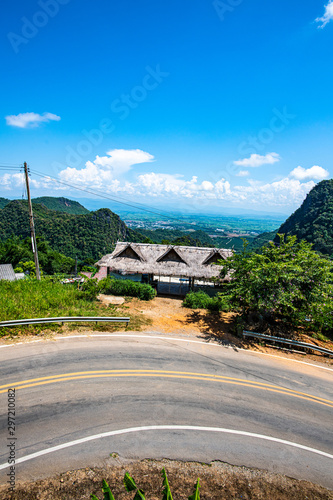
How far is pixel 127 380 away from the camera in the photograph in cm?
1041

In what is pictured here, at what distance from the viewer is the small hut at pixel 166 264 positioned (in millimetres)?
24438

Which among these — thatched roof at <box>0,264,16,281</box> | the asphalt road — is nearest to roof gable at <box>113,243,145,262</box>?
the asphalt road

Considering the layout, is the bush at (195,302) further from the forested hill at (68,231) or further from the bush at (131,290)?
the forested hill at (68,231)

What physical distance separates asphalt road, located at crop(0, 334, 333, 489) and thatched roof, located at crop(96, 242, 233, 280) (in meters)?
11.3

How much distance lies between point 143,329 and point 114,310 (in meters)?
3.54

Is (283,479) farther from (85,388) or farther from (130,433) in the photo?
(85,388)

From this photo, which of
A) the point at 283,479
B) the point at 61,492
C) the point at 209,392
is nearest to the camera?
the point at 61,492

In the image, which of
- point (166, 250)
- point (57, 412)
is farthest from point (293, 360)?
point (166, 250)

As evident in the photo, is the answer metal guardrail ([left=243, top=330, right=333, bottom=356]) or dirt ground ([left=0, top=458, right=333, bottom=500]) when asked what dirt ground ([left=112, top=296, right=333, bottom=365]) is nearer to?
metal guardrail ([left=243, top=330, right=333, bottom=356])

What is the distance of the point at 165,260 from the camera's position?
25.6m

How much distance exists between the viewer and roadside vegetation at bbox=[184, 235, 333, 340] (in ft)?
48.1

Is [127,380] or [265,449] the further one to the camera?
[127,380]

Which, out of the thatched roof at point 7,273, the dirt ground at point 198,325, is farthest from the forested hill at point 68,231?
the dirt ground at point 198,325

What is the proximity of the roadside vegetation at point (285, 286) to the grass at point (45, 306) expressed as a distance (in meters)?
7.41
